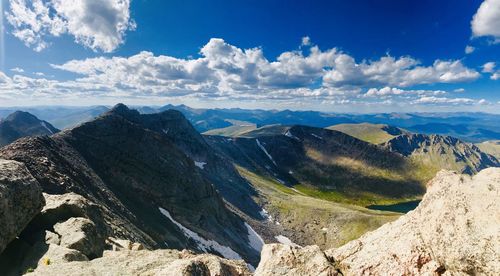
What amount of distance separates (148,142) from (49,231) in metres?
87.6

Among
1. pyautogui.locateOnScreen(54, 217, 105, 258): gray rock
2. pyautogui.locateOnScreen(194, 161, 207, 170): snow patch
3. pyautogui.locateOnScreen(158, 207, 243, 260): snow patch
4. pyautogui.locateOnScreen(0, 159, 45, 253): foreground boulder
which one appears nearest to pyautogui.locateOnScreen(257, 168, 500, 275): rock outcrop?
pyautogui.locateOnScreen(54, 217, 105, 258): gray rock

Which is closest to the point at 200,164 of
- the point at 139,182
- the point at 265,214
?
the point at 265,214

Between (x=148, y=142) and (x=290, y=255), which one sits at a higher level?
(x=290, y=255)

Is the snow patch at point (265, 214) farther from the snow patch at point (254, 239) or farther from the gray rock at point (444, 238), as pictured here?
the gray rock at point (444, 238)

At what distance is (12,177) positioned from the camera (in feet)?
74.5

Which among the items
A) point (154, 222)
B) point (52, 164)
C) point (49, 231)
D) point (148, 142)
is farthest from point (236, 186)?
point (49, 231)

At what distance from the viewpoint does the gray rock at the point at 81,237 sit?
2319cm

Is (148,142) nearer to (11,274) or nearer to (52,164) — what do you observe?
(52,164)

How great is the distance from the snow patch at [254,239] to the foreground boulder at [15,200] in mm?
88402

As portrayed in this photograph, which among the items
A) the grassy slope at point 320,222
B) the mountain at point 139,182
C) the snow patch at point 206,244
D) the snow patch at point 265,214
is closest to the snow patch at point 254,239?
the mountain at point 139,182

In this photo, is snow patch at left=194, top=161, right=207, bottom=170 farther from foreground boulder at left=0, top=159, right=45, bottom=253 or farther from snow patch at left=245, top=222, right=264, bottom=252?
foreground boulder at left=0, top=159, right=45, bottom=253

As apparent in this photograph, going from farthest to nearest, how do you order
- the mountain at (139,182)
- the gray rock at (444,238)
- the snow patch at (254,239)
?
the snow patch at (254,239) < the mountain at (139,182) < the gray rock at (444,238)

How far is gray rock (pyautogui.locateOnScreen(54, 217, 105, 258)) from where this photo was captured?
23188mm

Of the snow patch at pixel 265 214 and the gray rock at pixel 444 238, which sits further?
the snow patch at pixel 265 214
